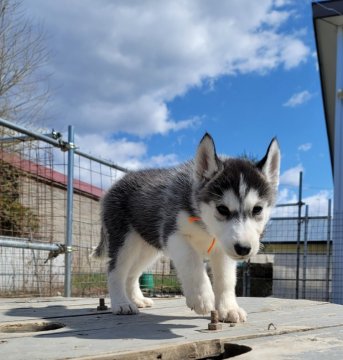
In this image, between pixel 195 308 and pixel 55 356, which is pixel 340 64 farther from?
pixel 55 356

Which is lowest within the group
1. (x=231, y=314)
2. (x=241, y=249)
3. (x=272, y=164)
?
(x=231, y=314)

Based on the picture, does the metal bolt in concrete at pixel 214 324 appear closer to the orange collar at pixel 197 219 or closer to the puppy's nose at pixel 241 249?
the puppy's nose at pixel 241 249

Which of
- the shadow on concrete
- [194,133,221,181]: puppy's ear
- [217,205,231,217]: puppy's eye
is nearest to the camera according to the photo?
the shadow on concrete

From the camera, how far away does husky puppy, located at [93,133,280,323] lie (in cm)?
335

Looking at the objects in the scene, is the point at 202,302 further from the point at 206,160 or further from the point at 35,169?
the point at 35,169

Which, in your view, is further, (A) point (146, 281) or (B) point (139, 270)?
(A) point (146, 281)

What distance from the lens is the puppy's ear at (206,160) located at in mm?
3766

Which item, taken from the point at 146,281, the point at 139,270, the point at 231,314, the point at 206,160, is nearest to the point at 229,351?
the point at 231,314

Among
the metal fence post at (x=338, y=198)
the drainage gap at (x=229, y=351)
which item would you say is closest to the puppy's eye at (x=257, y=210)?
the drainage gap at (x=229, y=351)

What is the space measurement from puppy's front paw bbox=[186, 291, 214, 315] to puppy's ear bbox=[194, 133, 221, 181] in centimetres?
88

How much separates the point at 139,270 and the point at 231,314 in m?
1.65

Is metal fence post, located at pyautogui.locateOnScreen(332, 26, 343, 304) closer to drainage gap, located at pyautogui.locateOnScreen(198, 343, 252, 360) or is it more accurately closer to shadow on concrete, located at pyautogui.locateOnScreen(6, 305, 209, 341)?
shadow on concrete, located at pyautogui.locateOnScreen(6, 305, 209, 341)

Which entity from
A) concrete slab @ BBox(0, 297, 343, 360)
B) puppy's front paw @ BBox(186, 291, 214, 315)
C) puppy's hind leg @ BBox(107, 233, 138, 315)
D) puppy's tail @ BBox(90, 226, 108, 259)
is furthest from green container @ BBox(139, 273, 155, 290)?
puppy's front paw @ BBox(186, 291, 214, 315)

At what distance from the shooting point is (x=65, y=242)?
698 centimetres
